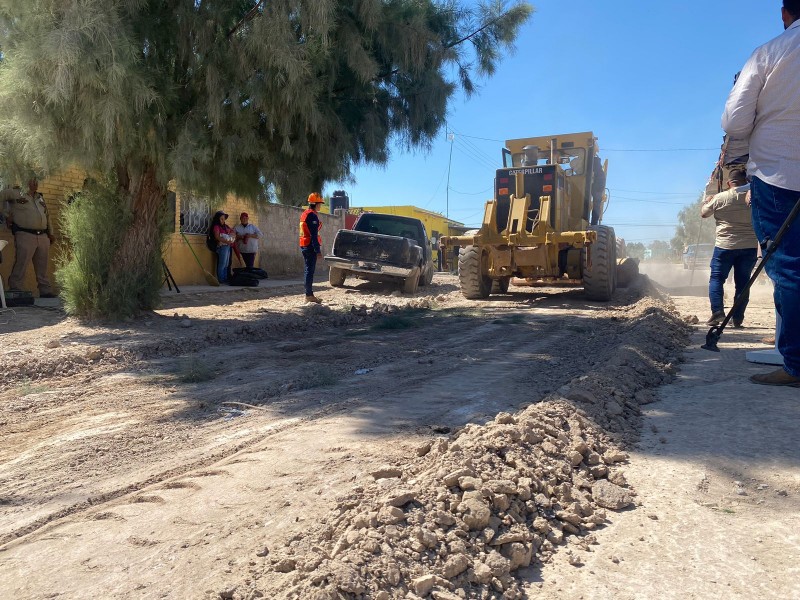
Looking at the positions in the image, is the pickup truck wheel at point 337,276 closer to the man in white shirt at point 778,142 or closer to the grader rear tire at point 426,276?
the grader rear tire at point 426,276

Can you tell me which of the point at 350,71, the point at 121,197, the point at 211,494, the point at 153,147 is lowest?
the point at 211,494

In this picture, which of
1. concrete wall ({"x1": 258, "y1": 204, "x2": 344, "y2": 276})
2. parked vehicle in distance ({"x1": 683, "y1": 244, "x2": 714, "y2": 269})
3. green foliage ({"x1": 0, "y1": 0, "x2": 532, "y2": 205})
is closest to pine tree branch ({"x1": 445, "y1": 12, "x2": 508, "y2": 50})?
green foliage ({"x1": 0, "y1": 0, "x2": 532, "y2": 205})

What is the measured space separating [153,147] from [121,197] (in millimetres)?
1076

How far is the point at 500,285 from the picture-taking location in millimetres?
13047

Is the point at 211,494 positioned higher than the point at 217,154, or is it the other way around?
the point at 217,154

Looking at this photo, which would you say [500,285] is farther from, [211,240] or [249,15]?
[249,15]

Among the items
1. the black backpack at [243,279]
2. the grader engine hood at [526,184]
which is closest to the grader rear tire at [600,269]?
the grader engine hood at [526,184]

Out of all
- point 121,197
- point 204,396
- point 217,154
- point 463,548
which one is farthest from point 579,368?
point 121,197

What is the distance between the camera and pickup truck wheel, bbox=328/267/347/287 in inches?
547

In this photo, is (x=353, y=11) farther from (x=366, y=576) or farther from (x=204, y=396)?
(x=366, y=576)

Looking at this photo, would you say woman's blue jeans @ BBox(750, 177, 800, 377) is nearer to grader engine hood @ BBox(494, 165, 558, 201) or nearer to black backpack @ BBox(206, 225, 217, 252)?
grader engine hood @ BBox(494, 165, 558, 201)

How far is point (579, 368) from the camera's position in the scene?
5105mm

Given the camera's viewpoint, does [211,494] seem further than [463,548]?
Yes

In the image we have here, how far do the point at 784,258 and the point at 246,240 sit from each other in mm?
13058
